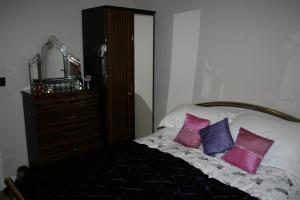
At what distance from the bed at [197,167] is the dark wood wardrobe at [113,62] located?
834mm

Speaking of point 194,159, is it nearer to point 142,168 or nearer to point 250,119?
point 142,168

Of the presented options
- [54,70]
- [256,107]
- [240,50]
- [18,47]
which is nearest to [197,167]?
[256,107]

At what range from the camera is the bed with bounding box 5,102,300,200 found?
5.45 feet

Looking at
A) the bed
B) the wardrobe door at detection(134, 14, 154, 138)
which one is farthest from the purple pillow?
the wardrobe door at detection(134, 14, 154, 138)

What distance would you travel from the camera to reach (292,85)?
228 centimetres

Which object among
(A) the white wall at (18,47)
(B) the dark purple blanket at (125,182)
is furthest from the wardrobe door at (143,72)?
(B) the dark purple blanket at (125,182)

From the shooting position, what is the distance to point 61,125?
2832 millimetres

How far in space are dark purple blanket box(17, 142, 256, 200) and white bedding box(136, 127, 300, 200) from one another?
0.11 meters

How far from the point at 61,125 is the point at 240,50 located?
7.05 ft

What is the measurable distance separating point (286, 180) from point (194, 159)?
0.71m

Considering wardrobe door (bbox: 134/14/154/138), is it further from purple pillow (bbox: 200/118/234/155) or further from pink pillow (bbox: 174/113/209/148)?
purple pillow (bbox: 200/118/234/155)

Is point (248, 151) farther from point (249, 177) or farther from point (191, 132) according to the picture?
point (191, 132)

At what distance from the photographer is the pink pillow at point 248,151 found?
1989mm

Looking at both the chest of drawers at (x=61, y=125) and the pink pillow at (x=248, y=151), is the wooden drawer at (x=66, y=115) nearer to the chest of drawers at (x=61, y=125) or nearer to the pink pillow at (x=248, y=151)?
the chest of drawers at (x=61, y=125)
